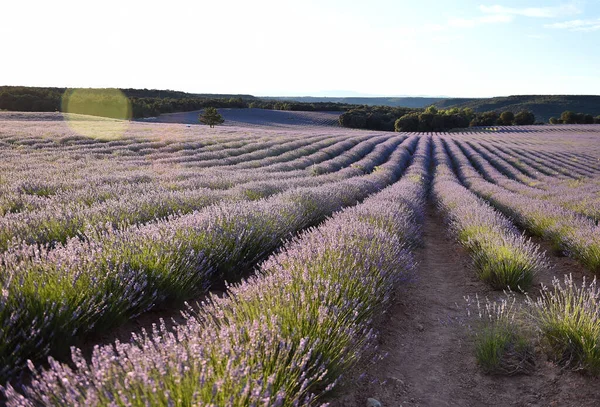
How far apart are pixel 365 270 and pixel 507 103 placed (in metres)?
114

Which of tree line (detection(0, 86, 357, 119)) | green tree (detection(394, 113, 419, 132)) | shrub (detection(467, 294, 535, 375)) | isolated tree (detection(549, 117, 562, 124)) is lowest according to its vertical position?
shrub (detection(467, 294, 535, 375))

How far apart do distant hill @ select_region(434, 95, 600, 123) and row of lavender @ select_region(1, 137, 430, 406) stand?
318 feet

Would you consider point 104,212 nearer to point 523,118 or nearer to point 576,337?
point 576,337

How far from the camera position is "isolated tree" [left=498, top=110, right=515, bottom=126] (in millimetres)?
73688

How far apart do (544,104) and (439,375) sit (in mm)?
111664

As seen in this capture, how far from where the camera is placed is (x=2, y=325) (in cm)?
→ 197

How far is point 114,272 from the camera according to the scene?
2604 mm

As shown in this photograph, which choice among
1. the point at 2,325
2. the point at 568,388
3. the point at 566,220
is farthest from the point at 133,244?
the point at 566,220

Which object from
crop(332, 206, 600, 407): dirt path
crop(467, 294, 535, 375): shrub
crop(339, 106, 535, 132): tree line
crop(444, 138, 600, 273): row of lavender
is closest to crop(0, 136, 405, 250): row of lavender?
crop(332, 206, 600, 407): dirt path

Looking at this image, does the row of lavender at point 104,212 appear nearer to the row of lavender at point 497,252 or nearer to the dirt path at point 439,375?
the dirt path at point 439,375

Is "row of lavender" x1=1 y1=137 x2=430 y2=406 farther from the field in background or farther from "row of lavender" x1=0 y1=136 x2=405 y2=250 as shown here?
the field in background

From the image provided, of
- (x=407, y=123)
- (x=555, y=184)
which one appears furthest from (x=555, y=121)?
(x=555, y=184)

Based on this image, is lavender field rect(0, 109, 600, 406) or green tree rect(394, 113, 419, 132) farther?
green tree rect(394, 113, 419, 132)

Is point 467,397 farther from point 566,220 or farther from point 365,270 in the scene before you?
point 566,220
